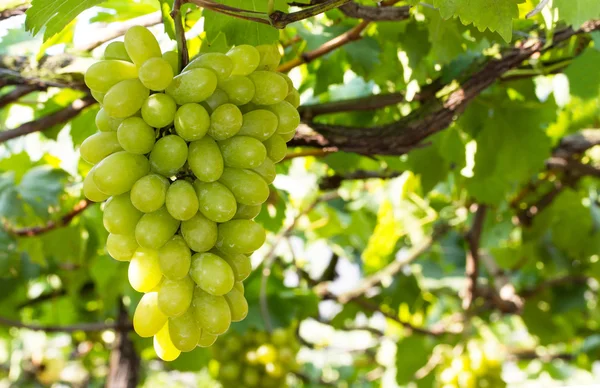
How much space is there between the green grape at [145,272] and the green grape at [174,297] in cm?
2

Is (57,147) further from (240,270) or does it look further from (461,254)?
(461,254)

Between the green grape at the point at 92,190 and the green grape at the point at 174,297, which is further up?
the green grape at the point at 92,190

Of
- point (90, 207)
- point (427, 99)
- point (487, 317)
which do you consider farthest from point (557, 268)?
point (90, 207)

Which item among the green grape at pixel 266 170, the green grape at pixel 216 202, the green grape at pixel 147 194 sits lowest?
the green grape at pixel 266 170

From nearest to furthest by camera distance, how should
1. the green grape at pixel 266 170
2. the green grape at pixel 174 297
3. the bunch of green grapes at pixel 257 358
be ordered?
1. the green grape at pixel 174 297
2. the green grape at pixel 266 170
3. the bunch of green grapes at pixel 257 358

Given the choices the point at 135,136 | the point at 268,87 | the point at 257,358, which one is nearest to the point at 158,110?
the point at 135,136

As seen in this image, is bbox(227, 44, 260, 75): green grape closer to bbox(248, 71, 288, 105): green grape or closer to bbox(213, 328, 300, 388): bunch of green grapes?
bbox(248, 71, 288, 105): green grape

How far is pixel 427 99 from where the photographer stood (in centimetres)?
141

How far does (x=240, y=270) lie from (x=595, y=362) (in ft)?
9.71

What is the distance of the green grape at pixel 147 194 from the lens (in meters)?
0.70

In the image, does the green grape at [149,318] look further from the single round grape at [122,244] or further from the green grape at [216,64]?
the green grape at [216,64]

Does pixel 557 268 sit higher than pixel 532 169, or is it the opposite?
pixel 532 169

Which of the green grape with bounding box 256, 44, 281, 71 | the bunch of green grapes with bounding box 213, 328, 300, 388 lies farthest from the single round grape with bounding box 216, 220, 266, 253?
the bunch of green grapes with bounding box 213, 328, 300, 388

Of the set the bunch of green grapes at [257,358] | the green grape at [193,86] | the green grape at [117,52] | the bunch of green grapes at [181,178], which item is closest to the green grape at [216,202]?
the bunch of green grapes at [181,178]
